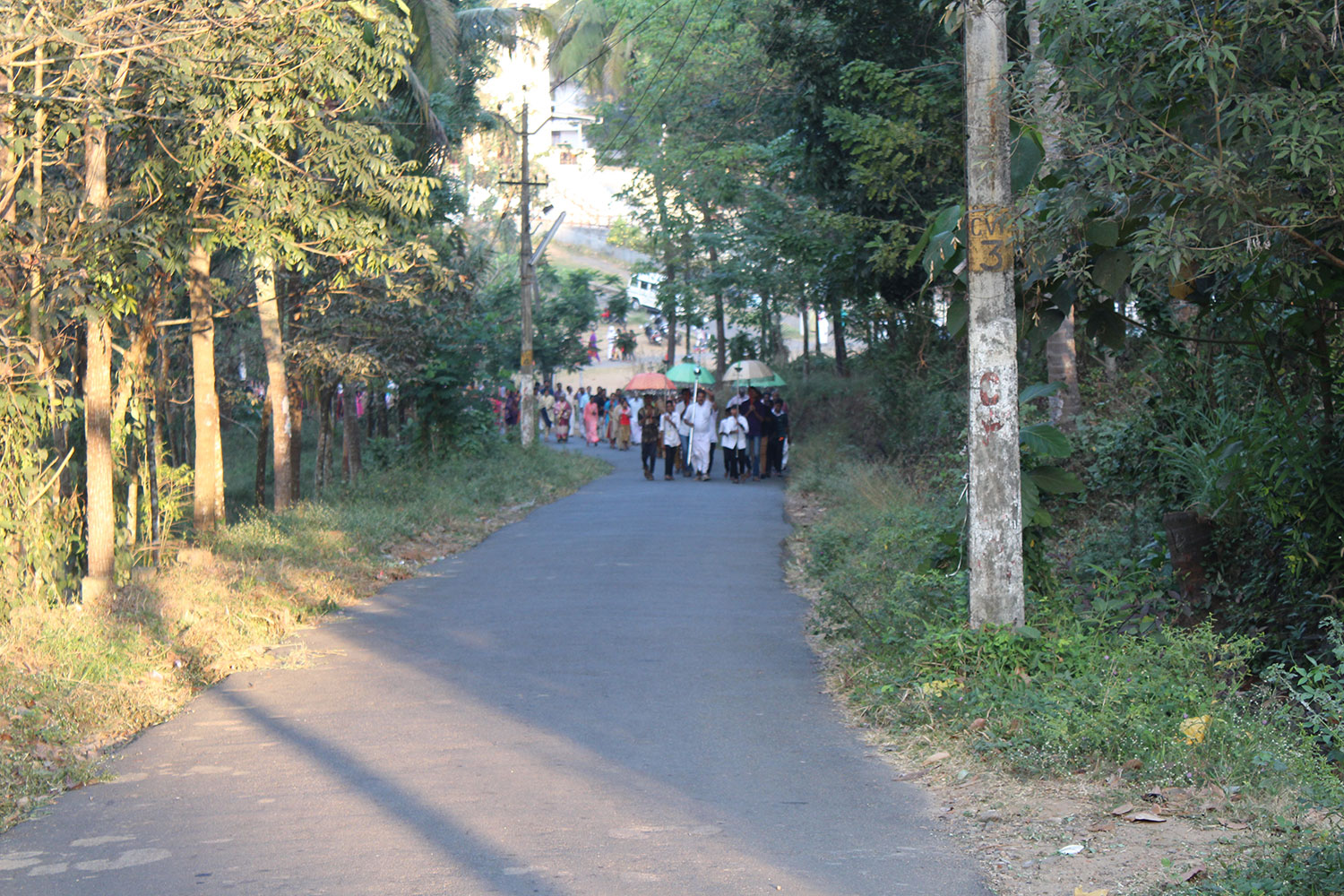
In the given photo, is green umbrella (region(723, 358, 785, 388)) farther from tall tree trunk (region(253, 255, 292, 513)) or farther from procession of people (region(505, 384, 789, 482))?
tall tree trunk (region(253, 255, 292, 513))

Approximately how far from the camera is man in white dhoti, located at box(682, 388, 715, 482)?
2662 cm

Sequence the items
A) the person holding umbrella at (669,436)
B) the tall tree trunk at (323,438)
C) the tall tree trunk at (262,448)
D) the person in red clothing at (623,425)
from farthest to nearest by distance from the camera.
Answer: the person in red clothing at (623,425)
the person holding umbrella at (669,436)
the tall tree trunk at (323,438)
the tall tree trunk at (262,448)

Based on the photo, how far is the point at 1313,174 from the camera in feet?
Result: 19.9

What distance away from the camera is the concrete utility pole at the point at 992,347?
24.5 ft

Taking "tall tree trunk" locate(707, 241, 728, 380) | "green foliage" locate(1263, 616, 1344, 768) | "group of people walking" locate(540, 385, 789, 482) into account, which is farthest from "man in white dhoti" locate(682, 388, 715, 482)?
"green foliage" locate(1263, 616, 1344, 768)

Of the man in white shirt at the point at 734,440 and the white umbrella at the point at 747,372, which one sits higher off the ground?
the white umbrella at the point at 747,372

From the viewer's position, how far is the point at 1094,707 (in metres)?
6.47

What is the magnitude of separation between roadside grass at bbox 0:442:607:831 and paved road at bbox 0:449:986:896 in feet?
0.88

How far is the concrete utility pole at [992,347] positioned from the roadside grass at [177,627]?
16.5 ft

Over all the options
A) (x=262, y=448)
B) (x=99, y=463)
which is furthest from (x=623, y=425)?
(x=99, y=463)

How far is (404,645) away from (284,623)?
3.92 feet

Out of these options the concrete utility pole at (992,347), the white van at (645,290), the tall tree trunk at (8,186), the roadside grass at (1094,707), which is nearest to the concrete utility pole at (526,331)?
the white van at (645,290)

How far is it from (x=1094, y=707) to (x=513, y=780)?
297cm

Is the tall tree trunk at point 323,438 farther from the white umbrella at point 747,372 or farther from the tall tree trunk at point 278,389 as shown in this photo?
the white umbrella at point 747,372
